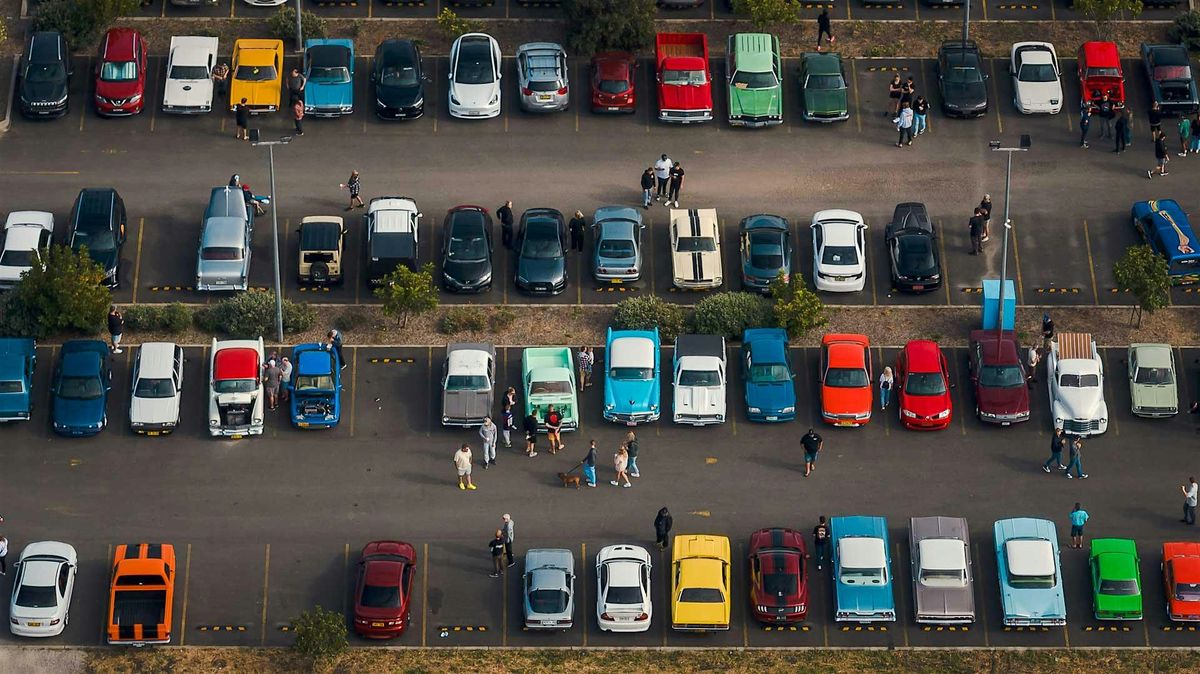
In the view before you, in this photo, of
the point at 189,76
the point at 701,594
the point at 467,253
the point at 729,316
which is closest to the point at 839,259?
the point at 729,316

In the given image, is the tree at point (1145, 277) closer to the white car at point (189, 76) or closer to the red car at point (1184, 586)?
the red car at point (1184, 586)

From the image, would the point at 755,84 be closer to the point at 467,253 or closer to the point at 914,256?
the point at 914,256

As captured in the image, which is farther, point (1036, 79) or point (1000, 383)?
point (1036, 79)

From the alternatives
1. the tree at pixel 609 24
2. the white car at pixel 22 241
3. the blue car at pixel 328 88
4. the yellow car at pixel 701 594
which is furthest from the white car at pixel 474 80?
the yellow car at pixel 701 594

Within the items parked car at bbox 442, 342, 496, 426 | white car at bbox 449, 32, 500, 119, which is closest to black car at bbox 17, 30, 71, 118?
white car at bbox 449, 32, 500, 119

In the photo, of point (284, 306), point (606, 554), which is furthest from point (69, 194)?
point (606, 554)

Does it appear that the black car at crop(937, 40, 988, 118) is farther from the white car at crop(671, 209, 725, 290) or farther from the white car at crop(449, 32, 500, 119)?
the white car at crop(449, 32, 500, 119)

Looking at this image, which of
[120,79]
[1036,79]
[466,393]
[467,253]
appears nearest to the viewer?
[466,393]
